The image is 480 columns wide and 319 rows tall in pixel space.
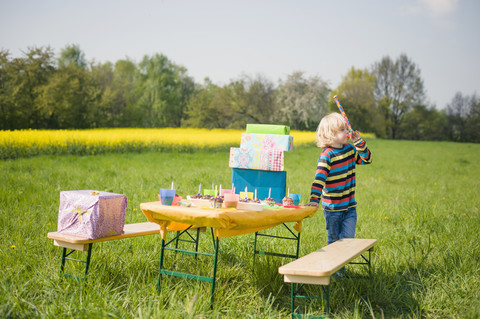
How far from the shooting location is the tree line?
22156 mm

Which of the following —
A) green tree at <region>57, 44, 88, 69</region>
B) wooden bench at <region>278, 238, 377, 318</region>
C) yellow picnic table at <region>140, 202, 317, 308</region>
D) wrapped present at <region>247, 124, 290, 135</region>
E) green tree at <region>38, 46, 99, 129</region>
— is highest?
green tree at <region>57, 44, 88, 69</region>

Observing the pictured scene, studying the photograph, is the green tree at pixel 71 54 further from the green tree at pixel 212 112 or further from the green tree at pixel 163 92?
the green tree at pixel 212 112

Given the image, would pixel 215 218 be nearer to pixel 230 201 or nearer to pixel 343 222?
pixel 230 201

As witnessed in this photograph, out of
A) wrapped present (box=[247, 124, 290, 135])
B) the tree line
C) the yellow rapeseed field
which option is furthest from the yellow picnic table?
the tree line

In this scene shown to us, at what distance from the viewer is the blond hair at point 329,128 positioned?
4.26 m

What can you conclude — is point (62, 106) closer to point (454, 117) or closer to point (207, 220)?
point (207, 220)

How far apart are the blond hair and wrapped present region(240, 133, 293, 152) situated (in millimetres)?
396

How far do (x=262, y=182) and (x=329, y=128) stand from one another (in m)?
0.94

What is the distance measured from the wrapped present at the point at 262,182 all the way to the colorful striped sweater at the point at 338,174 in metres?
0.45

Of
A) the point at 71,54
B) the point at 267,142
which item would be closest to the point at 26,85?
the point at 267,142

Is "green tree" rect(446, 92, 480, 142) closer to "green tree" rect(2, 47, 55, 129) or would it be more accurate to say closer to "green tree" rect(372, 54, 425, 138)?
"green tree" rect(372, 54, 425, 138)

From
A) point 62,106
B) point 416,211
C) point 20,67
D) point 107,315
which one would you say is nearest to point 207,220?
point 107,315

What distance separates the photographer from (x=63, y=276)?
3852mm

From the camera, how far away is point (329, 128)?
14.1 ft
